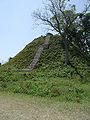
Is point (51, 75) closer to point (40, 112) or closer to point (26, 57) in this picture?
point (26, 57)

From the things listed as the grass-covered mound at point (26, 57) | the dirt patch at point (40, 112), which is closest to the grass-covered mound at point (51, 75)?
the grass-covered mound at point (26, 57)

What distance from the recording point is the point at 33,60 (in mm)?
43656

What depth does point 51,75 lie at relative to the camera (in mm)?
34781

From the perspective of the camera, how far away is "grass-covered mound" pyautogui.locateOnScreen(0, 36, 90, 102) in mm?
22839

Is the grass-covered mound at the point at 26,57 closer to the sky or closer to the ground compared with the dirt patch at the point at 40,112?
closer to the sky

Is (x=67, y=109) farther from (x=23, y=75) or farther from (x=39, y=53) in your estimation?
(x=39, y=53)

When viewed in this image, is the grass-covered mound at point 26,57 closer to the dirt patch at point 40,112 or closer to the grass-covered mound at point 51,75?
the grass-covered mound at point 51,75

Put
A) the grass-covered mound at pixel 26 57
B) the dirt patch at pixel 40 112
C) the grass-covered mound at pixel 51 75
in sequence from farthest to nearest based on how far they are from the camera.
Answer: the grass-covered mound at pixel 26 57 < the grass-covered mound at pixel 51 75 < the dirt patch at pixel 40 112

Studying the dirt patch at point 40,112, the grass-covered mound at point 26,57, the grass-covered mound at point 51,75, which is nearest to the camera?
the dirt patch at point 40,112

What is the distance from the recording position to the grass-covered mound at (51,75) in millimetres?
22839

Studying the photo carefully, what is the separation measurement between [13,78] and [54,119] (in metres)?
18.4

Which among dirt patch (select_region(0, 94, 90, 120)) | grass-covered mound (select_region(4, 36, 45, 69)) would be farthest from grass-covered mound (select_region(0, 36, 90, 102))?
dirt patch (select_region(0, 94, 90, 120))

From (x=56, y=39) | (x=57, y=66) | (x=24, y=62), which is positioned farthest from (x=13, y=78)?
(x=56, y=39)

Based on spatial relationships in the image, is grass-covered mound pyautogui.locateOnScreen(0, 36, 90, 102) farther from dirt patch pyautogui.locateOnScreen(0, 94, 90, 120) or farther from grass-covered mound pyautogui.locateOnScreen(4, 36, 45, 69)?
dirt patch pyautogui.locateOnScreen(0, 94, 90, 120)
